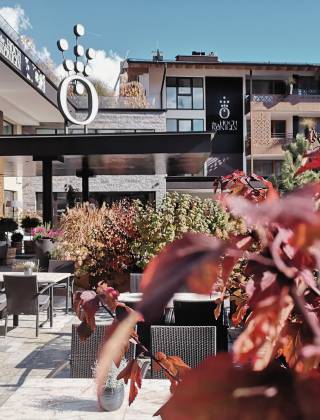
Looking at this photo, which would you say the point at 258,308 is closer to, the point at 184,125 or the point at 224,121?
the point at 184,125

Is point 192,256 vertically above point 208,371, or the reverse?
point 192,256

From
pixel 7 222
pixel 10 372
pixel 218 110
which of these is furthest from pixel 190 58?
pixel 10 372

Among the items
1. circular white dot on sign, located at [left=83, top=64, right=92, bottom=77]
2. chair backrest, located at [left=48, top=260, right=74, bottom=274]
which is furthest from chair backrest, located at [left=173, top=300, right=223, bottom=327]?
circular white dot on sign, located at [left=83, top=64, right=92, bottom=77]

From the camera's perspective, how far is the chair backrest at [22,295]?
7445 mm

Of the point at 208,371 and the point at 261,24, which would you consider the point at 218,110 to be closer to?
the point at 261,24

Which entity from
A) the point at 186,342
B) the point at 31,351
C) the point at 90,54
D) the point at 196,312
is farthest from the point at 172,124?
the point at 186,342

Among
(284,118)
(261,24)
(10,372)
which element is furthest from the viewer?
(284,118)

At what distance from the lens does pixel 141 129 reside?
30266mm

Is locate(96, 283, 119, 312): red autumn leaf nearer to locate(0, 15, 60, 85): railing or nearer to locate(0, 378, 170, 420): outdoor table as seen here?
locate(0, 378, 170, 420): outdoor table

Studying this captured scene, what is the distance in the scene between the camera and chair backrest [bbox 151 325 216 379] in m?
3.93

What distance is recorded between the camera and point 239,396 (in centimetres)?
52

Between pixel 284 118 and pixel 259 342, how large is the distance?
4262cm

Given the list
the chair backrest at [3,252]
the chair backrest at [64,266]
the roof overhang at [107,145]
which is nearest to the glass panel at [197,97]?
the roof overhang at [107,145]

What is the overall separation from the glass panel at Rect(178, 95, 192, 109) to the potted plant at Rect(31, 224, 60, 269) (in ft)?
89.9
